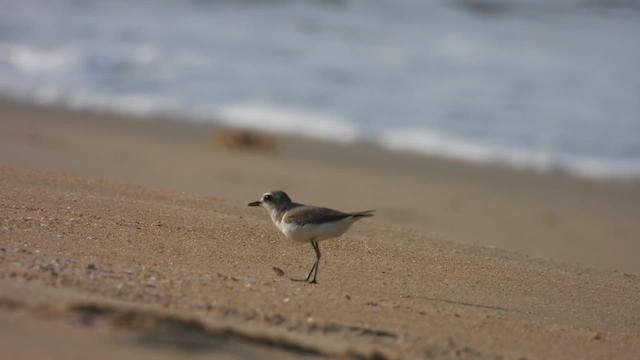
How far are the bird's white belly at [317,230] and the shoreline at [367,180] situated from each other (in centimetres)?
447

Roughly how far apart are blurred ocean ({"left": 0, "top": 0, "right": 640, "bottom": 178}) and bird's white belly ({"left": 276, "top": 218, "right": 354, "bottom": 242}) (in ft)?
29.7

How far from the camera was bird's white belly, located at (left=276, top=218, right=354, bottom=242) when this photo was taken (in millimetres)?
6473

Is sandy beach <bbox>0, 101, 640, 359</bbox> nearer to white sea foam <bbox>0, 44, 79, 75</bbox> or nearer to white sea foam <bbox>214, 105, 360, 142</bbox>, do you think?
white sea foam <bbox>214, 105, 360, 142</bbox>

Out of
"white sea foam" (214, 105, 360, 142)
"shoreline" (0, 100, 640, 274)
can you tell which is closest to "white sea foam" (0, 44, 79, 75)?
"shoreline" (0, 100, 640, 274)

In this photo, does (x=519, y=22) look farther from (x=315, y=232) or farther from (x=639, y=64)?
(x=315, y=232)

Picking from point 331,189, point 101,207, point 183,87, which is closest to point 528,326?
point 101,207

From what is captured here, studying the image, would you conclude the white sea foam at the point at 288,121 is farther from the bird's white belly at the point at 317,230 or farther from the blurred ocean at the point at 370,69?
the bird's white belly at the point at 317,230

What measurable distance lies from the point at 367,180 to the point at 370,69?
7126 millimetres

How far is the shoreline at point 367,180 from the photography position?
11.8 meters

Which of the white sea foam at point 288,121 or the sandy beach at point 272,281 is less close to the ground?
the white sea foam at point 288,121

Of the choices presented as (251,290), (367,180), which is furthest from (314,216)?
(367,180)

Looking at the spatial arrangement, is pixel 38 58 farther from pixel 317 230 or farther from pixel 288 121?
pixel 317 230

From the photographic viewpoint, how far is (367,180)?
13758 millimetres

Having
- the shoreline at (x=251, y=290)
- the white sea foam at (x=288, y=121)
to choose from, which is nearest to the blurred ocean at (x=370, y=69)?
the white sea foam at (x=288, y=121)
